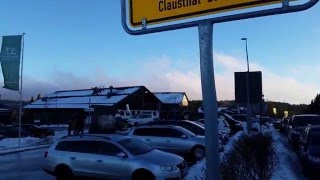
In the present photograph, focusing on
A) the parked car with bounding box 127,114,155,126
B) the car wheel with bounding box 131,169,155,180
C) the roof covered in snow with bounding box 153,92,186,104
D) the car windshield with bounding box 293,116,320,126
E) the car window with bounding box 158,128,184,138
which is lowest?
the car wheel with bounding box 131,169,155,180

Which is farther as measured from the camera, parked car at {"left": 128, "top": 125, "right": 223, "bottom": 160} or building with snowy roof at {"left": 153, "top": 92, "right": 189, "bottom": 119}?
building with snowy roof at {"left": 153, "top": 92, "right": 189, "bottom": 119}

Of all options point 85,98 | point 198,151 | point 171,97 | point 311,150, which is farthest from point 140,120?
point 311,150

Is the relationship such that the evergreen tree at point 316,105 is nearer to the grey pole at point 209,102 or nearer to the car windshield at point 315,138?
the car windshield at point 315,138

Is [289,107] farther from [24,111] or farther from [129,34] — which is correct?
[129,34]

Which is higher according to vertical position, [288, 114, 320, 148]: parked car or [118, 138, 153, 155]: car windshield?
[288, 114, 320, 148]: parked car

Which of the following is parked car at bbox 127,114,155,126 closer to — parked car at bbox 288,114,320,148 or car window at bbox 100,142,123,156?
parked car at bbox 288,114,320,148

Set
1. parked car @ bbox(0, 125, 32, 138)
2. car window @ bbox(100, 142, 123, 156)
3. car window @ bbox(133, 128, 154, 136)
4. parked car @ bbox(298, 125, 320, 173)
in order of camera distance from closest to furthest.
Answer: car window @ bbox(100, 142, 123, 156) → parked car @ bbox(298, 125, 320, 173) → car window @ bbox(133, 128, 154, 136) → parked car @ bbox(0, 125, 32, 138)

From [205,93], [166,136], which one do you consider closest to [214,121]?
[205,93]

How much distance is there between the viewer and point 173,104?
298 feet

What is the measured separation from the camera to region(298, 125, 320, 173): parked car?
54.9ft

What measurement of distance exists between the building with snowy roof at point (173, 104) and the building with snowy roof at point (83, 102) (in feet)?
18.1

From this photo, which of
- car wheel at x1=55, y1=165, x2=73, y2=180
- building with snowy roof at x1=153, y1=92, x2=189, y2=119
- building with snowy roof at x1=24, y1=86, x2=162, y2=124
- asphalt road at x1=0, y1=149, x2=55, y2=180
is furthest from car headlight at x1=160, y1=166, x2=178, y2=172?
building with snowy roof at x1=153, y1=92, x2=189, y2=119

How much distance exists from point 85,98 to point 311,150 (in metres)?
59.6

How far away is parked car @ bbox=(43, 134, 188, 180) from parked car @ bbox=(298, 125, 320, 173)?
14.4 ft
